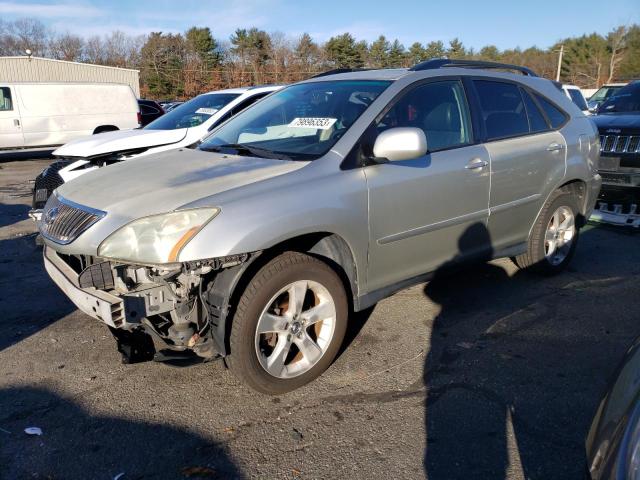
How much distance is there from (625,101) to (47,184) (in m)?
7.98

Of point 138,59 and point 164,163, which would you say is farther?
point 138,59

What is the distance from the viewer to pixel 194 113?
7328 mm

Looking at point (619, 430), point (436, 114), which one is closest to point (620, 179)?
point (436, 114)

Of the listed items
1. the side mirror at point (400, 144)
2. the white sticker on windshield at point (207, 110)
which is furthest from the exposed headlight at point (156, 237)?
the white sticker on windshield at point (207, 110)

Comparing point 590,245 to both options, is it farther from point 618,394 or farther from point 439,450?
point 618,394

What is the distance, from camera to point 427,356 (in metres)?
3.64

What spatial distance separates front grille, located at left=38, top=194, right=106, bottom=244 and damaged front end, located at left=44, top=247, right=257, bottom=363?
7.9 inches

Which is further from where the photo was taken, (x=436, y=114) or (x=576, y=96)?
(x=576, y=96)

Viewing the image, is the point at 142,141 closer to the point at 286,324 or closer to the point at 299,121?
the point at 299,121

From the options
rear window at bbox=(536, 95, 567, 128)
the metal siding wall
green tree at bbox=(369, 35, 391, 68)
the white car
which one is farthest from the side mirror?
green tree at bbox=(369, 35, 391, 68)

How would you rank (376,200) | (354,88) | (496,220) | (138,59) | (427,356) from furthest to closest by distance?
1. (138,59)
2. (496,220)
3. (354,88)
4. (427,356)
5. (376,200)

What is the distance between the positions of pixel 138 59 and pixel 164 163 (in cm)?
4798

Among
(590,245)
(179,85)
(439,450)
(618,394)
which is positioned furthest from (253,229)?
(179,85)

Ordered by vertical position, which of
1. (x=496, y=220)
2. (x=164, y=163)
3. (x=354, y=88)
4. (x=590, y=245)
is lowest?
(x=590, y=245)
